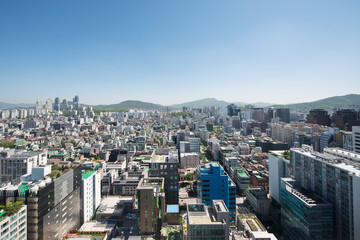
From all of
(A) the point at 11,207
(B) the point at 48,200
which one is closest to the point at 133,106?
(B) the point at 48,200

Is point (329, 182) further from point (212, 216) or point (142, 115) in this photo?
point (142, 115)

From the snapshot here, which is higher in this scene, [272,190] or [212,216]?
[212,216]

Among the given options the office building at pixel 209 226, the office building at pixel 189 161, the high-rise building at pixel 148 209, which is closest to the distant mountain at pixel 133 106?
the office building at pixel 189 161

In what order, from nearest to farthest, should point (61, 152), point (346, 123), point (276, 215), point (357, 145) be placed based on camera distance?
point (276, 215) < point (357, 145) < point (61, 152) < point (346, 123)

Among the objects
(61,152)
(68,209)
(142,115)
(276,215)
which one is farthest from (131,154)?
(142,115)

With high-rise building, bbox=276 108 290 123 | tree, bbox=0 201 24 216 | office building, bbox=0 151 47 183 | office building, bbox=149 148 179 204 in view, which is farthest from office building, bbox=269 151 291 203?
high-rise building, bbox=276 108 290 123

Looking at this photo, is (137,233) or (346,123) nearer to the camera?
(137,233)

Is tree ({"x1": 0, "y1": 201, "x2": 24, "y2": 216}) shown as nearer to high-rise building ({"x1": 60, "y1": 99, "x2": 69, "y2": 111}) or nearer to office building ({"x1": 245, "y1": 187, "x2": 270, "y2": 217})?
office building ({"x1": 245, "y1": 187, "x2": 270, "y2": 217})
